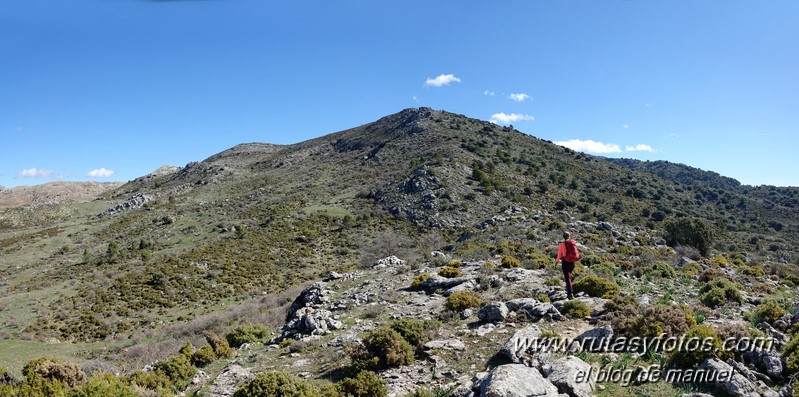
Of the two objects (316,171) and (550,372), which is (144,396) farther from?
(316,171)

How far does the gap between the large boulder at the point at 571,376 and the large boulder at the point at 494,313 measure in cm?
450

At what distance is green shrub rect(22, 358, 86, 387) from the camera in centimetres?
943

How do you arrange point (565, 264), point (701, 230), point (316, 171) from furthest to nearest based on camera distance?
point (316, 171), point (701, 230), point (565, 264)

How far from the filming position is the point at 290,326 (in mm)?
16562

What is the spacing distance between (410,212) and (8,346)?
126 ft

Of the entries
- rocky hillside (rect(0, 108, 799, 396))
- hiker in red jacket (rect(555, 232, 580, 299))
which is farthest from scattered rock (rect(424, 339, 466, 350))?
hiker in red jacket (rect(555, 232, 580, 299))

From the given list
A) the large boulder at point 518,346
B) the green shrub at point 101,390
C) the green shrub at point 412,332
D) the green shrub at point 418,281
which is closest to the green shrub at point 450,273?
the green shrub at point 418,281

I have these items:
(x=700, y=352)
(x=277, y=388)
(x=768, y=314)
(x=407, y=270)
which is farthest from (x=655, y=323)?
(x=407, y=270)

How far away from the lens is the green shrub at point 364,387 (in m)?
9.31

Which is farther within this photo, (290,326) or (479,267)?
(479,267)

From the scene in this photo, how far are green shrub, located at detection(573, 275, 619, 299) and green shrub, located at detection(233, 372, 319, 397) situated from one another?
455 inches

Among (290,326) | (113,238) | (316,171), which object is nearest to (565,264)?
(290,326)

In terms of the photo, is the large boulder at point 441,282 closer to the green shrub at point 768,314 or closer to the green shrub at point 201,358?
the green shrub at point 201,358

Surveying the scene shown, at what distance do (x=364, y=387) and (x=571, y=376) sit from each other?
458 cm
